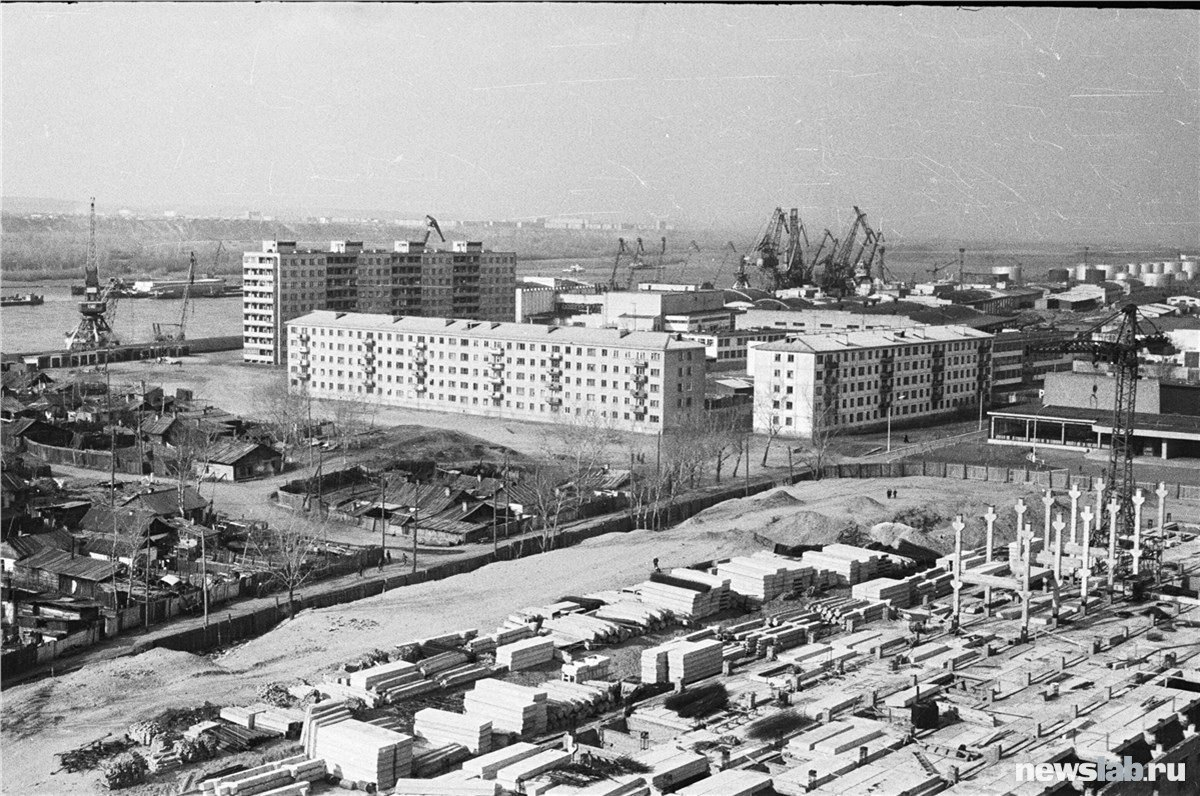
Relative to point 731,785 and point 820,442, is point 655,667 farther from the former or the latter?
point 820,442

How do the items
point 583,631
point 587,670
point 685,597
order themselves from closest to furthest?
point 587,670, point 583,631, point 685,597

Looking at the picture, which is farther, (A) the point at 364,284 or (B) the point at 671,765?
(A) the point at 364,284

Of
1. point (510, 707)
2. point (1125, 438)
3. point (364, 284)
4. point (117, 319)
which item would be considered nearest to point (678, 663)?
point (510, 707)

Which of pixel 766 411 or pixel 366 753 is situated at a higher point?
pixel 766 411

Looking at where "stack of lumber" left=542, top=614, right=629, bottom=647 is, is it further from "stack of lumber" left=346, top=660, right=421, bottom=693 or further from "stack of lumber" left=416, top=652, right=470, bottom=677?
"stack of lumber" left=346, top=660, right=421, bottom=693

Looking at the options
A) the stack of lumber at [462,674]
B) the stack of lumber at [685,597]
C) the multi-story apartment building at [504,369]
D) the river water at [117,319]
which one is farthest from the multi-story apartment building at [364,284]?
the stack of lumber at [462,674]

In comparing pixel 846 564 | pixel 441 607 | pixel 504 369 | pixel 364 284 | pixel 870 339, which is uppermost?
pixel 364 284

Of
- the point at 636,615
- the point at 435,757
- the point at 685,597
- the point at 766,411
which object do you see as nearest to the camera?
the point at 435,757

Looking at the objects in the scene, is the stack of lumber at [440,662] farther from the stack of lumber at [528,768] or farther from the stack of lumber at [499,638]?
the stack of lumber at [528,768]
